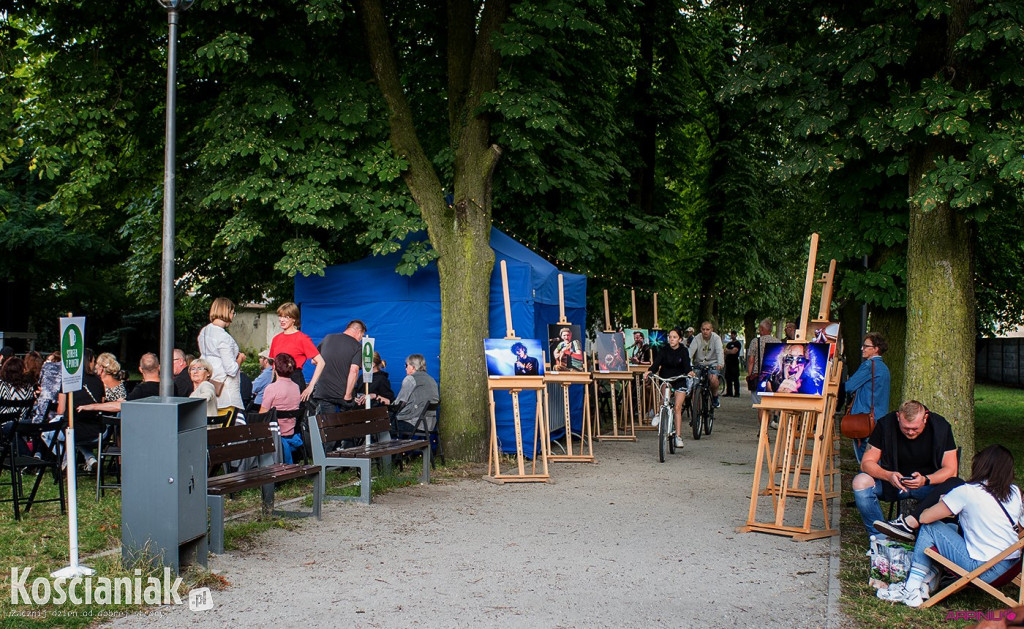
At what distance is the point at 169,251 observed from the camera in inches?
336

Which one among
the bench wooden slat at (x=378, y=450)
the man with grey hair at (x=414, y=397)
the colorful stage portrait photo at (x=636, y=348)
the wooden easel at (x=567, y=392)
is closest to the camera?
the bench wooden slat at (x=378, y=450)

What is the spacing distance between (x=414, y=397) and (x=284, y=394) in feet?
7.18

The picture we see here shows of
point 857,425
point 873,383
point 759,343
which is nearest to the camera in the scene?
point 857,425

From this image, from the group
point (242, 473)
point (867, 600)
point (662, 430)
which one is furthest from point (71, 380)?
point (662, 430)

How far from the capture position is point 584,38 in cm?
1518

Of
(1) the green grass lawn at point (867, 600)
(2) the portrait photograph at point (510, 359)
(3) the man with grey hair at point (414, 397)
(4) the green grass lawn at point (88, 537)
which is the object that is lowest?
(1) the green grass lawn at point (867, 600)

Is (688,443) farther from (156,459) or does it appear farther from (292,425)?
(156,459)

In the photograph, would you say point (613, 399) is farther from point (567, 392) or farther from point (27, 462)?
point (27, 462)

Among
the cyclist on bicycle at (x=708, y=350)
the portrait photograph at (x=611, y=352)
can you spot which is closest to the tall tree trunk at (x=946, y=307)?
the portrait photograph at (x=611, y=352)

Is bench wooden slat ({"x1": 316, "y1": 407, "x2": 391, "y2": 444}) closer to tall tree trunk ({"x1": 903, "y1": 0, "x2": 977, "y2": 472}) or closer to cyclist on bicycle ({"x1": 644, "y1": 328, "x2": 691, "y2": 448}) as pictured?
cyclist on bicycle ({"x1": 644, "y1": 328, "x2": 691, "y2": 448})

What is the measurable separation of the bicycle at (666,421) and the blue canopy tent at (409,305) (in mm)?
1936

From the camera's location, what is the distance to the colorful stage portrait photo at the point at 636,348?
19.3 meters

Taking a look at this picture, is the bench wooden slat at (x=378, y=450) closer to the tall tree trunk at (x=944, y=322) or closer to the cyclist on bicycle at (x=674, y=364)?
the cyclist on bicycle at (x=674, y=364)

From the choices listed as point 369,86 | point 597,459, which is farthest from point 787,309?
point 369,86
